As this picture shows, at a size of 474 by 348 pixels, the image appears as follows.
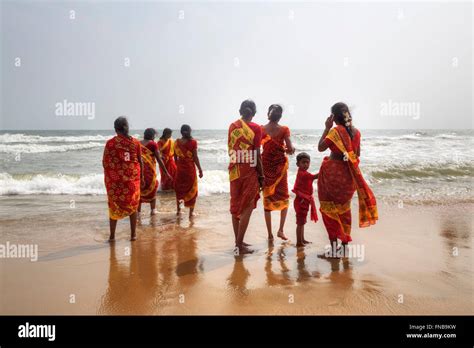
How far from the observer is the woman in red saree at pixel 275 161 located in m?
5.21

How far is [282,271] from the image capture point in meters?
4.03

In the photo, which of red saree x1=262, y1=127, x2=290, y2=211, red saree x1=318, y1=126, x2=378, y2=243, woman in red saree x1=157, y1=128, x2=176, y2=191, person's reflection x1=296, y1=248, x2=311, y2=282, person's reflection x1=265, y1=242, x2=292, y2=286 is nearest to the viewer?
person's reflection x1=265, y1=242, x2=292, y2=286

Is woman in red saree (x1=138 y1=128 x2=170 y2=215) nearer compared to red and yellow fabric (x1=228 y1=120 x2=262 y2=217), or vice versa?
red and yellow fabric (x1=228 y1=120 x2=262 y2=217)

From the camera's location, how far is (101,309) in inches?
123

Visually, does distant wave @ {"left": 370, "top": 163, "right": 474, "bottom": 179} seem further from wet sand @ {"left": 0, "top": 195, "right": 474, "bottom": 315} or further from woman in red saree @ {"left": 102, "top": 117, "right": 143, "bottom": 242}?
woman in red saree @ {"left": 102, "top": 117, "right": 143, "bottom": 242}

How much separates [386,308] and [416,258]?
1.67 metres

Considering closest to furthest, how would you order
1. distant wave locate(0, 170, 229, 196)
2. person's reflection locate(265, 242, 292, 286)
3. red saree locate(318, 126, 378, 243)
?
person's reflection locate(265, 242, 292, 286) < red saree locate(318, 126, 378, 243) < distant wave locate(0, 170, 229, 196)

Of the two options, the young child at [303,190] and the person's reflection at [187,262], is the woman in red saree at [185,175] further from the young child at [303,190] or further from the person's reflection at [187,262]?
the young child at [303,190]

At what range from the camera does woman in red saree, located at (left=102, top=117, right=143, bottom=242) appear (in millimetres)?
5180

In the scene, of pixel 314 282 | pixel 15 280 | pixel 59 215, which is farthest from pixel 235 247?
pixel 59 215

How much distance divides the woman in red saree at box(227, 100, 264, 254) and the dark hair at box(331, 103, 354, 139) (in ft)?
3.23

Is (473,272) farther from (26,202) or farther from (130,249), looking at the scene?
(26,202)

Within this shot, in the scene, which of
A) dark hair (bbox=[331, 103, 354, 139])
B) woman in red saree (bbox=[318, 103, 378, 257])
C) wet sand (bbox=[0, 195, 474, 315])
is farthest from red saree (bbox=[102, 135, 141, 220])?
dark hair (bbox=[331, 103, 354, 139])
